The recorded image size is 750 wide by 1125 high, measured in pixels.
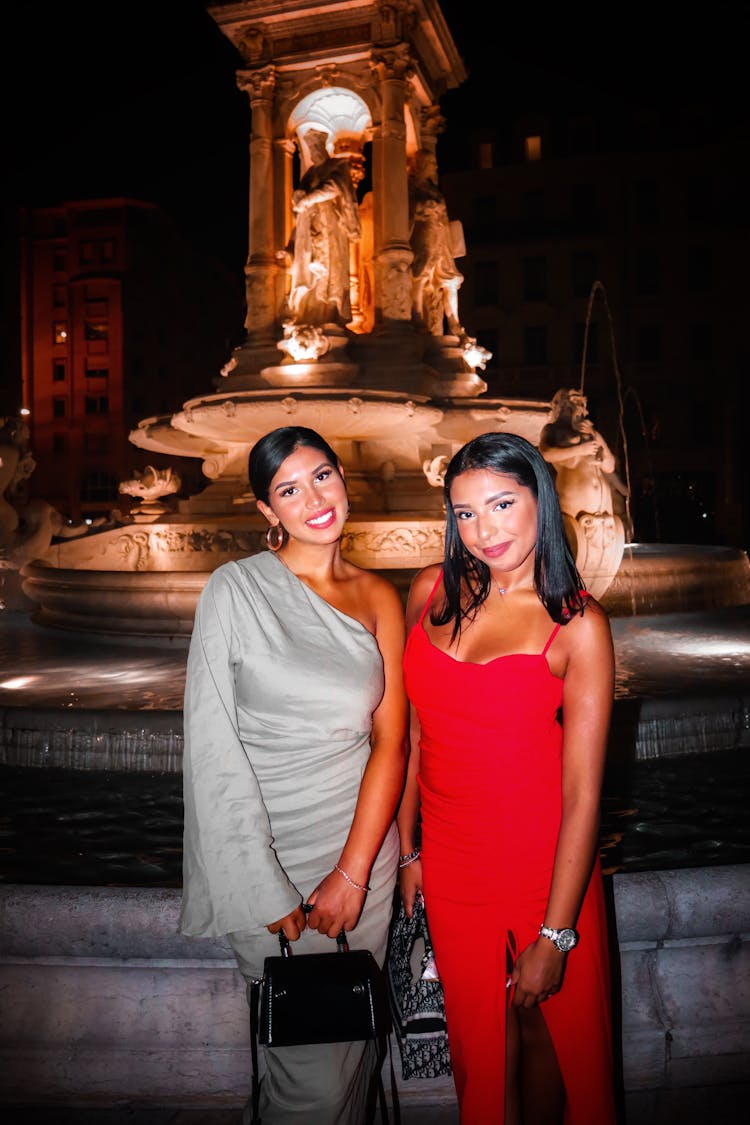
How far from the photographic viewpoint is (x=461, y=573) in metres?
2.22

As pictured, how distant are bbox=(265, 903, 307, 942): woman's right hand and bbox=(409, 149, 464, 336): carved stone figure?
12.7 meters

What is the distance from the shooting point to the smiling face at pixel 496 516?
2039 mm

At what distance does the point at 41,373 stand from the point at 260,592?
56.5m

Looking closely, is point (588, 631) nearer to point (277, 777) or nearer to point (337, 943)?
point (277, 777)

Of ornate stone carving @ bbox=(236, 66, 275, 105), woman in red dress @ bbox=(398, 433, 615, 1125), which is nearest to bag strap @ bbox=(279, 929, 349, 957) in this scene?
woman in red dress @ bbox=(398, 433, 615, 1125)

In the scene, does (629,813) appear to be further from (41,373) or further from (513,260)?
(41,373)

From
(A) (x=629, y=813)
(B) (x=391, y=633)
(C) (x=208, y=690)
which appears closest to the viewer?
(C) (x=208, y=690)

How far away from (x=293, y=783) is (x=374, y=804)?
0.62 ft

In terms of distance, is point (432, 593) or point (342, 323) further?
point (342, 323)

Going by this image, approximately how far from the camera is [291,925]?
1.94 metres

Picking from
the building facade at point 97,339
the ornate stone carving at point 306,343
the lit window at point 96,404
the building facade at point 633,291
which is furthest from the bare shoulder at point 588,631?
the lit window at point 96,404

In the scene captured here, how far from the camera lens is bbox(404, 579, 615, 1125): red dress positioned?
6.40ft

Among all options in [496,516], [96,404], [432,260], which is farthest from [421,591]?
[96,404]

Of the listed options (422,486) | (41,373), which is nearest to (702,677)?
(422,486)
